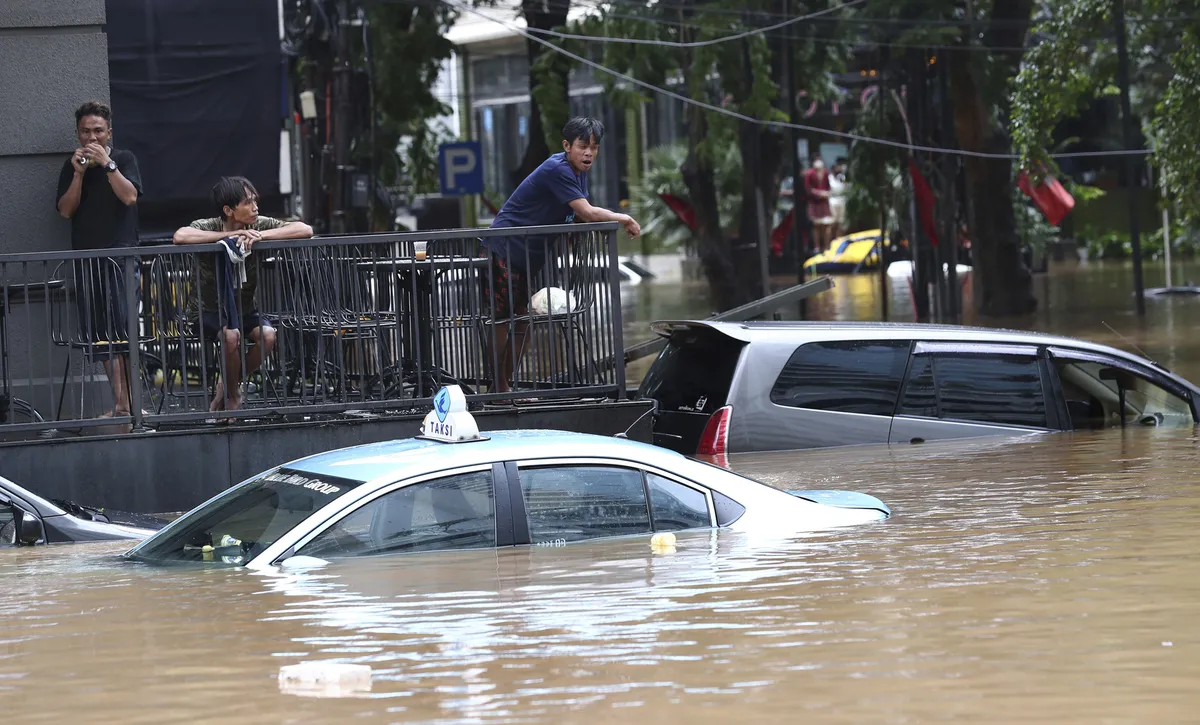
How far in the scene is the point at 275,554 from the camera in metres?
6.39

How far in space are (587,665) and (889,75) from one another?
23753 mm

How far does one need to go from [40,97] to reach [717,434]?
203 inches

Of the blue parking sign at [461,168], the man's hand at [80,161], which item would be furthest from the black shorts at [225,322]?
the blue parking sign at [461,168]

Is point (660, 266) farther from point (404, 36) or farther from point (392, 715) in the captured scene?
point (392, 715)

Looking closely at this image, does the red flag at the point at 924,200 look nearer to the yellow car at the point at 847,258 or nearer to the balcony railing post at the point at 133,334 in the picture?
the yellow car at the point at 847,258

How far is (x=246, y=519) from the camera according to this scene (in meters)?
6.76

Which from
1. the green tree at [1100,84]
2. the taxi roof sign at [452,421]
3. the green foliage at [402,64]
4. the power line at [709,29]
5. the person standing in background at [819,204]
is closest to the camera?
the taxi roof sign at [452,421]

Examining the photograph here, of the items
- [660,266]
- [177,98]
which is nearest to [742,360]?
[177,98]

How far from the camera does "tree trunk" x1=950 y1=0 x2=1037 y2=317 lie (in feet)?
81.4

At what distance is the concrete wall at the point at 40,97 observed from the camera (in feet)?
37.3

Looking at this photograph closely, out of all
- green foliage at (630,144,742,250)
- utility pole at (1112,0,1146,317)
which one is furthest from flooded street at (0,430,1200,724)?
green foliage at (630,144,742,250)

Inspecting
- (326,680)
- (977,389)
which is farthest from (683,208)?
(326,680)

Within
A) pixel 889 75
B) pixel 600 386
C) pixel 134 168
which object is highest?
pixel 889 75

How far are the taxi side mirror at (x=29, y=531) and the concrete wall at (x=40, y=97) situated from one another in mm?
3598
